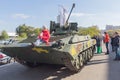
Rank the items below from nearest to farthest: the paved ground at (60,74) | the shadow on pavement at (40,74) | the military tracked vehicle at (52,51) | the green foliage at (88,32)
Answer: the military tracked vehicle at (52,51) < the paved ground at (60,74) < the shadow on pavement at (40,74) < the green foliage at (88,32)

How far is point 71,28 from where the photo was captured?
15.5m

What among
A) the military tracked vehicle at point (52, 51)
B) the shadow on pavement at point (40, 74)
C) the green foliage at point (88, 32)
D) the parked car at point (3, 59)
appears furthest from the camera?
the green foliage at point (88, 32)

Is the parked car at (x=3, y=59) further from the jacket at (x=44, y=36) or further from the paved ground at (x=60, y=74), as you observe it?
the jacket at (x=44, y=36)

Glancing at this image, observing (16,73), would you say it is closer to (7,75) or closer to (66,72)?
(7,75)

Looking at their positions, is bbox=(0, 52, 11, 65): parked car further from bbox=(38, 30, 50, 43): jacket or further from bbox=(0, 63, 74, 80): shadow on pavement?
bbox=(38, 30, 50, 43): jacket

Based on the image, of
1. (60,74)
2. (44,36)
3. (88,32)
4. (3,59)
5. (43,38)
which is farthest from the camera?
(88,32)

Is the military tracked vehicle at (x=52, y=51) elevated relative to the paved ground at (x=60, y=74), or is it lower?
elevated

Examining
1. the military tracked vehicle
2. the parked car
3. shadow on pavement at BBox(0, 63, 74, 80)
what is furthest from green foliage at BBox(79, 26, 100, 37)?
the military tracked vehicle

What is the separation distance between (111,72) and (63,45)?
3.22 m

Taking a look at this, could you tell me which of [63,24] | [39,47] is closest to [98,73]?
[39,47]

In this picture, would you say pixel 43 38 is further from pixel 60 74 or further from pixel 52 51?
pixel 60 74

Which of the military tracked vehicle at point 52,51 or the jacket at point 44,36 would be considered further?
the jacket at point 44,36

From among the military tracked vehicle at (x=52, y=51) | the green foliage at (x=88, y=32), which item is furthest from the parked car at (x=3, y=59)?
the green foliage at (x=88, y=32)

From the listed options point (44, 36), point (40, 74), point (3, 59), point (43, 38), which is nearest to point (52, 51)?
point (43, 38)
